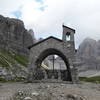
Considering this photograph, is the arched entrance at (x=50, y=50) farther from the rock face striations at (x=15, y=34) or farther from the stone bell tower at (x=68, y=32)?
the rock face striations at (x=15, y=34)

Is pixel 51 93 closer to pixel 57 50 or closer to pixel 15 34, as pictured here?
pixel 57 50

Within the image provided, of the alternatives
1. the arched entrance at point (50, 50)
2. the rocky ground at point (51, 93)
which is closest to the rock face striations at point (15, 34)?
the arched entrance at point (50, 50)

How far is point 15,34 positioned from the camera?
15788 centimetres

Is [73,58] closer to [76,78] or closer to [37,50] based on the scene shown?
[76,78]

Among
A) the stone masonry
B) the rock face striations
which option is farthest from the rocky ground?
the rock face striations

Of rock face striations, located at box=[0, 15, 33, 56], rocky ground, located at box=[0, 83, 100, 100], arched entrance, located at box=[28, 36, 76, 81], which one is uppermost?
rock face striations, located at box=[0, 15, 33, 56]

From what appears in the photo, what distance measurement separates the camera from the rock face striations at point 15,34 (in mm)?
142438

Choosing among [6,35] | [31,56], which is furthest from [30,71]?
[6,35]

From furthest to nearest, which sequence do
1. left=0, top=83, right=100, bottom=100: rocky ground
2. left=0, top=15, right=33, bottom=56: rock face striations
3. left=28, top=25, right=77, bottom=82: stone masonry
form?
left=0, top=15, right=33, bottom=56: rock face striations
left=28, top=25, right=77, bottom=82: stone masonry
left=0, top=83, right=100, bottom=100: rocky ground

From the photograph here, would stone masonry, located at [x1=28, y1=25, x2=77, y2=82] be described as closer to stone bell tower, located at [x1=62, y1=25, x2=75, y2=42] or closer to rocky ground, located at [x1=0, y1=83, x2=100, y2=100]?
stone bell tower, located at [x1=62, y1=25, x2=75, y2=42]

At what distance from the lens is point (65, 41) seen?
127 ft

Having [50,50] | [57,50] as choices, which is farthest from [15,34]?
[57,50]

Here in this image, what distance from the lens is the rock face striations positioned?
5608 inches

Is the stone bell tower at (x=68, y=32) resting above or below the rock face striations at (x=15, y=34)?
below
